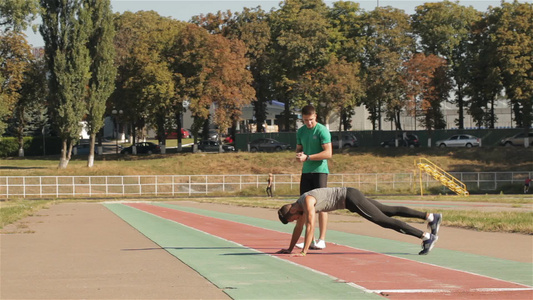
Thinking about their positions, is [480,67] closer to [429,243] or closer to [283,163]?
[283,163]

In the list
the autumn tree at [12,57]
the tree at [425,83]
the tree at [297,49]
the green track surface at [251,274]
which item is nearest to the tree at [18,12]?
the autumn tree at [12,57]

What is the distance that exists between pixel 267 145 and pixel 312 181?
62.0 m

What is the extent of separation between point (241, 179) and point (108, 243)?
37858 mm

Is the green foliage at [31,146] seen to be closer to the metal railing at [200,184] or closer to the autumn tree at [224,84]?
the autumn tree at [224,84]

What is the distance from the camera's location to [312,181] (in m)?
10.9

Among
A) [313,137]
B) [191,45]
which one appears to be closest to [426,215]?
[313,137]

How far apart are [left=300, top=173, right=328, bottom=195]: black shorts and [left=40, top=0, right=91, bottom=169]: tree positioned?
48.8 meters

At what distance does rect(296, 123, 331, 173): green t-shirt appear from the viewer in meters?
10.8

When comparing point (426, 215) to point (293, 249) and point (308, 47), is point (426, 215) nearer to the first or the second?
point (293, 249)

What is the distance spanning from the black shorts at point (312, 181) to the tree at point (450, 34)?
63434 mm

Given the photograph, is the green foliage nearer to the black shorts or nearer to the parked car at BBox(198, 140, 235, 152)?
the parked car at BBox(198, 140, 235, 152)

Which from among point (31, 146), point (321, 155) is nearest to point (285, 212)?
point (321, 155)

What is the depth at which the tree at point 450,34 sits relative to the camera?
72.1 metres

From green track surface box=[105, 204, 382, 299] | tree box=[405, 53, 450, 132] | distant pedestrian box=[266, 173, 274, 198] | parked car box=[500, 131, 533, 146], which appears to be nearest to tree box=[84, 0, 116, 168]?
distant pedestrian box=[266, 173, 274, 198]
